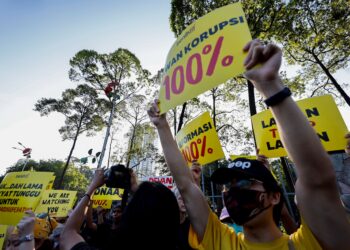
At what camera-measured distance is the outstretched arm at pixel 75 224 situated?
1.60 meters

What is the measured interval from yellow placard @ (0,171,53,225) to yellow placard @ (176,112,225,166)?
346cm

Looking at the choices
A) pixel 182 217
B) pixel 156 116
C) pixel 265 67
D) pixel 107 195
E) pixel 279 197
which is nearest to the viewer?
pixel 265 67

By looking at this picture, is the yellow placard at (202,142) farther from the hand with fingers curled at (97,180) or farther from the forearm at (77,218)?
the forearm at (77,218)

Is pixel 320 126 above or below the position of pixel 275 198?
above

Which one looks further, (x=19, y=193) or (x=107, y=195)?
(x=107, y=195)

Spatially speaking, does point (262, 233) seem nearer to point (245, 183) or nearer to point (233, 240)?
point (233, 240)

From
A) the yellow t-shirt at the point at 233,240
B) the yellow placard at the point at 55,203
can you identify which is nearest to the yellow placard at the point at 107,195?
the yellow placard at the point at 55,203

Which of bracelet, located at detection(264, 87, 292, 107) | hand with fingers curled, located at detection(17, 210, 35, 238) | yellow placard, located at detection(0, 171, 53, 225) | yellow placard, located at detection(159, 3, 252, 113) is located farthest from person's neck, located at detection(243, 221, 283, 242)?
yellow placard, located at detection(0, 171, 53, 225)

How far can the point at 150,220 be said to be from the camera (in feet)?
4.47

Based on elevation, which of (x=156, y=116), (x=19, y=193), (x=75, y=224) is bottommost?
(x=75, y=224)

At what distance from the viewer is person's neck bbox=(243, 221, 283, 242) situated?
142cm

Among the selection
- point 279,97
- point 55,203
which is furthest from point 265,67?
point 55,203

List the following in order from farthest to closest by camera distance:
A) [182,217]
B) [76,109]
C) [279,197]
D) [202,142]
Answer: [76,109] → [202,142] → [182,217] → [279,197]

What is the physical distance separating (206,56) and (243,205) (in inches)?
50.2
